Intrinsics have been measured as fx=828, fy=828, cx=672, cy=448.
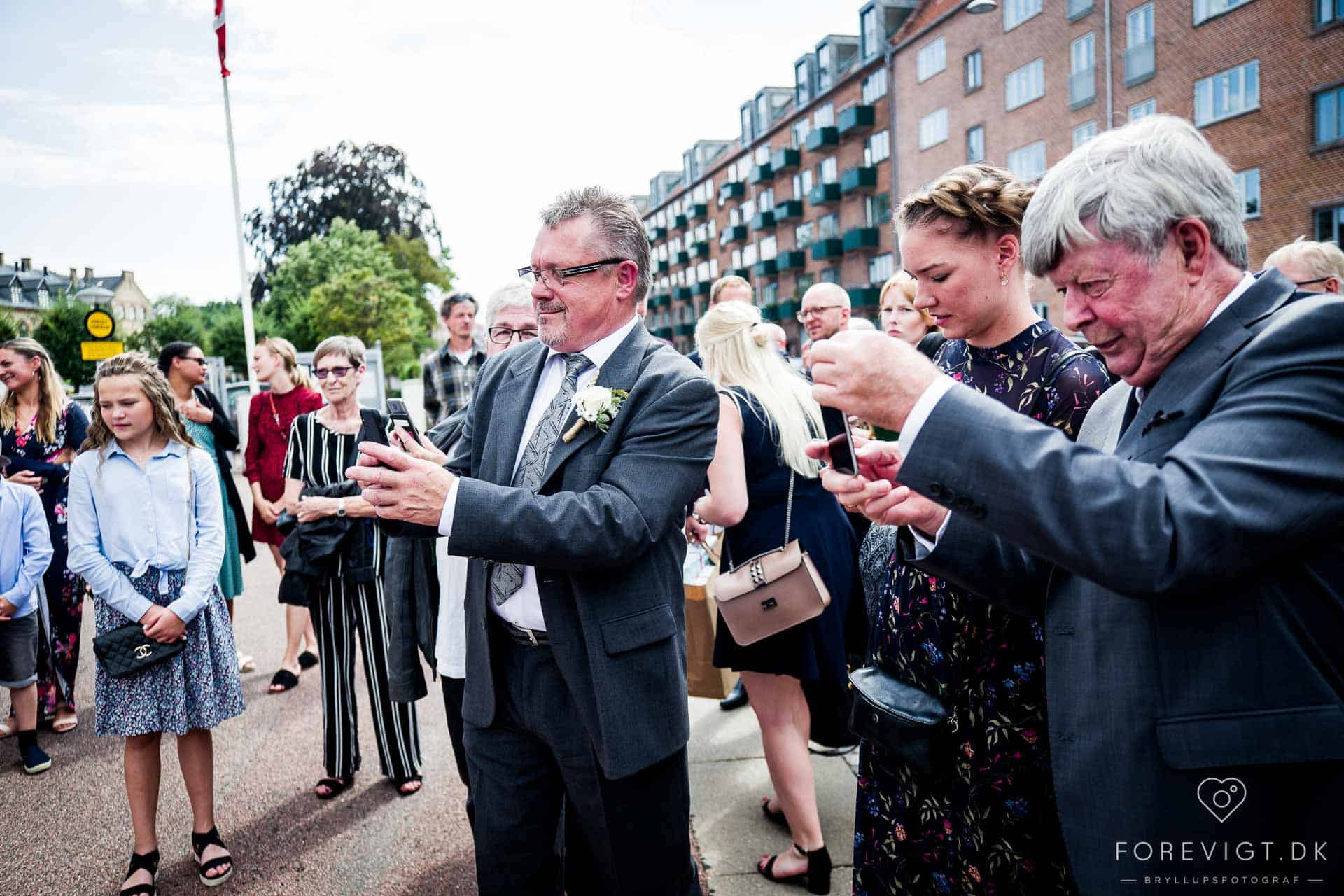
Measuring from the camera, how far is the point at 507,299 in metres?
4.28

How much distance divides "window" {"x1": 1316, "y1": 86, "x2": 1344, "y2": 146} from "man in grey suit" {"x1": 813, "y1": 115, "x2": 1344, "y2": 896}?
24.9 metres

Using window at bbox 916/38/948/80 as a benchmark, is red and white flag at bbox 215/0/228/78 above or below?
below

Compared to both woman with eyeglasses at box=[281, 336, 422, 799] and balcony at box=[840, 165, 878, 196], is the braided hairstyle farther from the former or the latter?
balcony at box=[840, 165, 878, 196]

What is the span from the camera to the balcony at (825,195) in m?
43.4

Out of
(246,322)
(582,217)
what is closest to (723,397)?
(582,217)

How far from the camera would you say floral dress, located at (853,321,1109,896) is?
1954 mm

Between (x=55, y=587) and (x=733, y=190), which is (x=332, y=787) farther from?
(x=733, y=190)

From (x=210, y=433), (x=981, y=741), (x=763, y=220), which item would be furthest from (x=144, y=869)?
(x=763, y=220)

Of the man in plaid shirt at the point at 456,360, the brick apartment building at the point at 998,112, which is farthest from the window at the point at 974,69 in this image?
the man in plaid shirt at the point at 456,360

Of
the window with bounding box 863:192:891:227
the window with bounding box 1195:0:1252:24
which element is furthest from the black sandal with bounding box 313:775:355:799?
the window with bounding box 863:192:891:227

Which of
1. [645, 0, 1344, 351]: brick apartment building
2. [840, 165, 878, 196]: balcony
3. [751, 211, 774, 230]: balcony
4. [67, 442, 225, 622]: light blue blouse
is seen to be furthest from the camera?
[751, 211, 774, 230]: balcony

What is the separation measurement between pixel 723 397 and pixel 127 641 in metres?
2.66

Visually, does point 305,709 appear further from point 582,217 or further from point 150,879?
point 582,217

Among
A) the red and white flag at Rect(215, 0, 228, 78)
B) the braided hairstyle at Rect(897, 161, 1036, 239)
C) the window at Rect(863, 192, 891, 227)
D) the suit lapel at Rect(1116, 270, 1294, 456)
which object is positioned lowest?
the suit lapel at Rect(1116, 270, 1294, 456)
